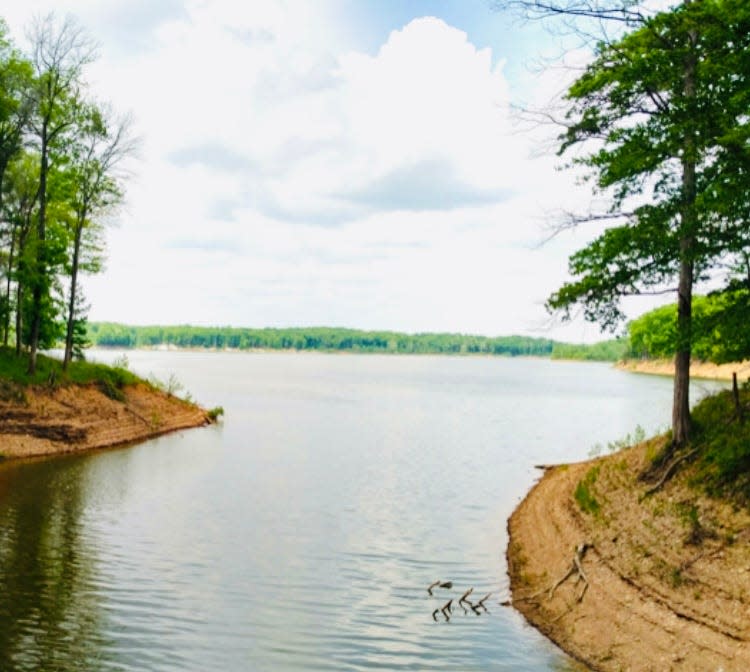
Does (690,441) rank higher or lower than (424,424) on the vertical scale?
higher

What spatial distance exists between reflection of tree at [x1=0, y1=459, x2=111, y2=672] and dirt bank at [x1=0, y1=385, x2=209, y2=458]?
7559 mm

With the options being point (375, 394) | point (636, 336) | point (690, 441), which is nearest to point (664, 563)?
point (690, 441)

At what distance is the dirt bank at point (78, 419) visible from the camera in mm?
34406

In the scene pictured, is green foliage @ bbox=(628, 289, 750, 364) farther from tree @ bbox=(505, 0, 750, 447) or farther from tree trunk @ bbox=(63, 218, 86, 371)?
tree trunk @ bbox=(63, 218, 86, 371)

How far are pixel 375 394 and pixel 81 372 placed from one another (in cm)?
5433

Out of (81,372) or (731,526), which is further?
(81,372)

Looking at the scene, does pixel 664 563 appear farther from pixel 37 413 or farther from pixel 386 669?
pixel 37 413

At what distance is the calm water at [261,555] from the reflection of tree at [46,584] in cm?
5

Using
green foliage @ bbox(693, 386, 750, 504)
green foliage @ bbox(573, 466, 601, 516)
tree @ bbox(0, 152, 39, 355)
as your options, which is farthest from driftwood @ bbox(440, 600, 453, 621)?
tree @ bbox(0, 152, 39, 355)

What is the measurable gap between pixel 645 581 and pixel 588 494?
21.2 feet

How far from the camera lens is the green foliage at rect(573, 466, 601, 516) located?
65.7ft

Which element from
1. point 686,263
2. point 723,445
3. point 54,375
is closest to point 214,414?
point 54,375

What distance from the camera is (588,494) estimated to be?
69.7ft

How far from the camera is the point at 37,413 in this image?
1421 inches
